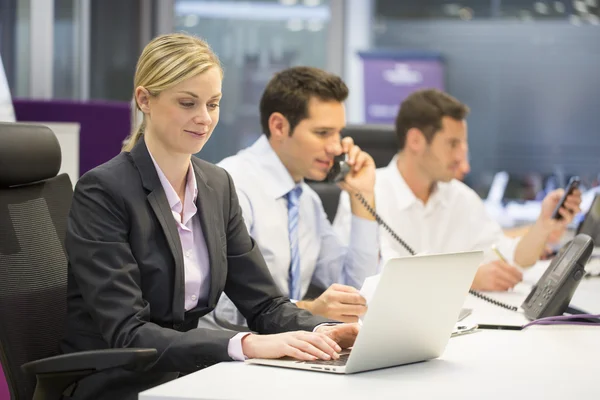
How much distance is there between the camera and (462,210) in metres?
3.66

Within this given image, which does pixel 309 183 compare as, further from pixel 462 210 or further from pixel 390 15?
pixel 390 15

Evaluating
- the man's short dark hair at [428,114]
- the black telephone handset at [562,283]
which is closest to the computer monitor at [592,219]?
the man's short dark hair at [428,114]

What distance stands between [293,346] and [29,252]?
65 centimetres

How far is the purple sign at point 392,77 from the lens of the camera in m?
7.32

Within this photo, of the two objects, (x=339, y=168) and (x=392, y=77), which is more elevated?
(x=339, y=168)

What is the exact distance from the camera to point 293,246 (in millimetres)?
2787

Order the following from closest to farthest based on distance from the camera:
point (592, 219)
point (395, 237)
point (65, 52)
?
1. point (395, 237)
2. point (592, 219)
3. point (65, 52)

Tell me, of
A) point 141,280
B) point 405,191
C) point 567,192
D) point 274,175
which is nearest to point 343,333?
point 141,280

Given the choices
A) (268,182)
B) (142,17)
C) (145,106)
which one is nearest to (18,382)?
(145,106)

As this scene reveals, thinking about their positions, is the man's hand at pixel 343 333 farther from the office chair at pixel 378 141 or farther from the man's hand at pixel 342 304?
the office chair at pixel 378 141

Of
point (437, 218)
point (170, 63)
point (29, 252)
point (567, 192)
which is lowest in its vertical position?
point (437, 218)

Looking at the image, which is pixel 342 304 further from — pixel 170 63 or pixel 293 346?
pixel 170 63

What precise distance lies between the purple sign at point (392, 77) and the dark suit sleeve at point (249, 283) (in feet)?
17.2

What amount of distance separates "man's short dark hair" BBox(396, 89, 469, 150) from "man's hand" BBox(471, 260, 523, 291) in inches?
39.8
